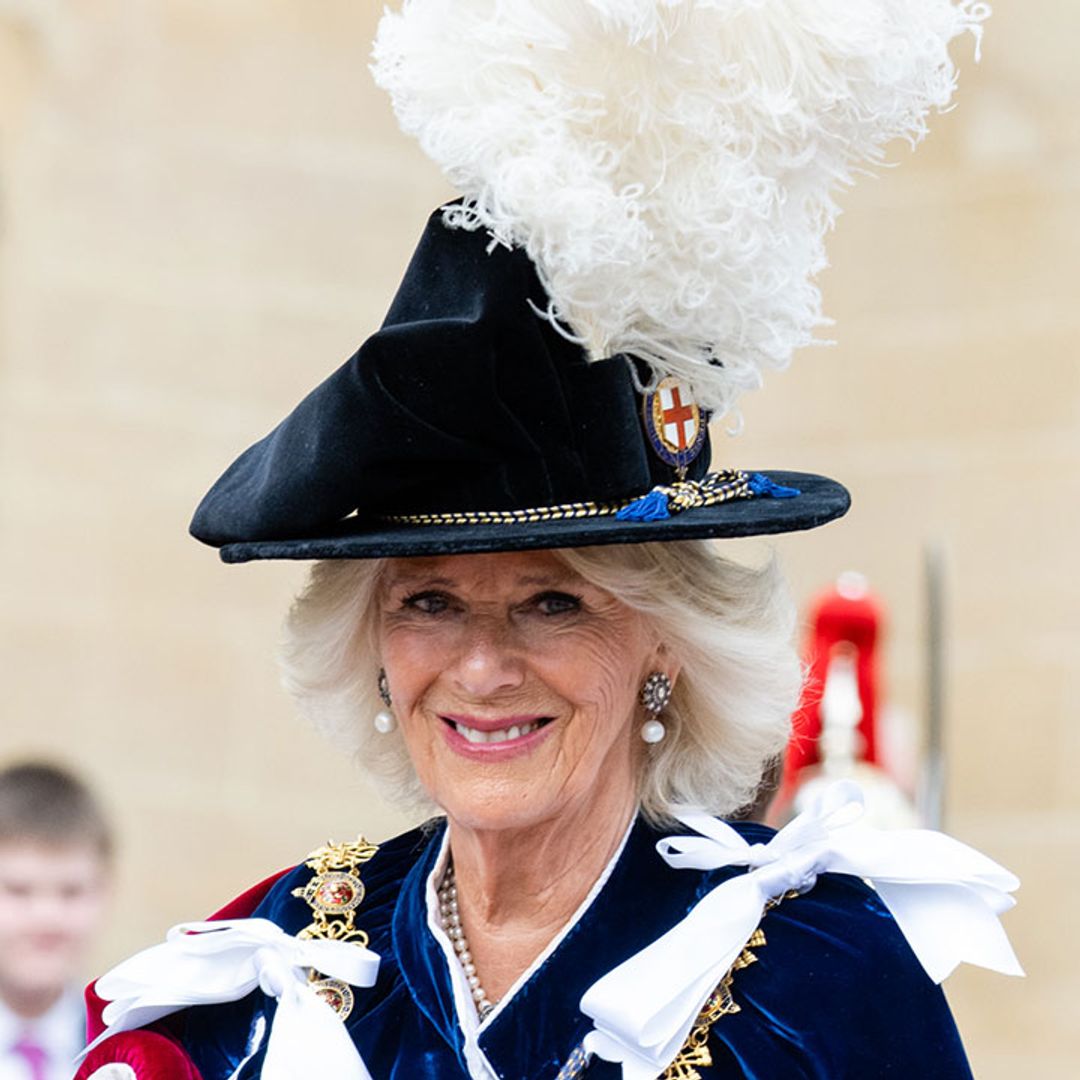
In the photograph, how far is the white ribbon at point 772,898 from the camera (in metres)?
3.01

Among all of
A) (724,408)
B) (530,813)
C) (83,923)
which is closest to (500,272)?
(724,408)

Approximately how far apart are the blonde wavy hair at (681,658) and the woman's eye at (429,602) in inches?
4.1

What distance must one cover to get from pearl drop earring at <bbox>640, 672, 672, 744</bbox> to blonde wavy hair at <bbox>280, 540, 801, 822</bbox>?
34mm

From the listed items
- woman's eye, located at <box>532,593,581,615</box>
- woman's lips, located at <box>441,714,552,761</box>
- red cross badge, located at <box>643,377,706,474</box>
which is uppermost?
red cross badge, located at <box>643,377,706,474</box>

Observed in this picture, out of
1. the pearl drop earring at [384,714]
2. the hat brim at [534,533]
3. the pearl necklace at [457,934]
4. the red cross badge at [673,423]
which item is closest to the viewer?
the hat brim at [534,533]

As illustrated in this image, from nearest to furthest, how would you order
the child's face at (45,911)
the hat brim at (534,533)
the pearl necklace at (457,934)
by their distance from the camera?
1. the hat brim at (534,533)
2. the pearl necklace at (457,934)
3. the child's face at (45,911)

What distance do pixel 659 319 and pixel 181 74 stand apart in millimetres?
5198

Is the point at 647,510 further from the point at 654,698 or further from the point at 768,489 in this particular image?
the point at 654,698

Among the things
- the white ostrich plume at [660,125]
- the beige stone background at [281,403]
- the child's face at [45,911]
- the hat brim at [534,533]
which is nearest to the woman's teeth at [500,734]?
the hat brim at [534,533]

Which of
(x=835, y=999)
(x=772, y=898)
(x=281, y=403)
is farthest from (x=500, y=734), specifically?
(x=281, y=403)

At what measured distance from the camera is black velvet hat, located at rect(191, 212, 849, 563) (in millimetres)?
2941

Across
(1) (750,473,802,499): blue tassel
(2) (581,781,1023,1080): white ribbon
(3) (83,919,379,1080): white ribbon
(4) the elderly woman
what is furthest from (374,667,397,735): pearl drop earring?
(1) (750,473,802,499): blue tassel

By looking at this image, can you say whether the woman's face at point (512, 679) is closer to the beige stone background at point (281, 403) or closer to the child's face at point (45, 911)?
the child's face at point (45, 911)

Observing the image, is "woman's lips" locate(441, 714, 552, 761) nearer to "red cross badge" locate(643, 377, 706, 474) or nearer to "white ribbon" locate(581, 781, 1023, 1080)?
"white ribbon" locate(581, 781, 1023, 1080)
